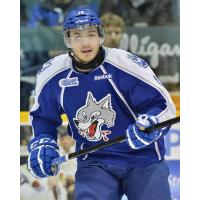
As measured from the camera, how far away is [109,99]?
67.4 inches

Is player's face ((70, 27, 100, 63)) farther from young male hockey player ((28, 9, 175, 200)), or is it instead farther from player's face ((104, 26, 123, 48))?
player's face ((104, 26, 123, 48))

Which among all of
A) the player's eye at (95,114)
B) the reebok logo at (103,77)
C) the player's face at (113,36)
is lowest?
the player's eye at (95,114)

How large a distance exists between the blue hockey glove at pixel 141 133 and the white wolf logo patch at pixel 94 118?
0.43 feet

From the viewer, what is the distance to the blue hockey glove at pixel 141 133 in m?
1.58

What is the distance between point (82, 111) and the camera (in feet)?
5.71

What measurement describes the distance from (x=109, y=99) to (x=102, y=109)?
4cm

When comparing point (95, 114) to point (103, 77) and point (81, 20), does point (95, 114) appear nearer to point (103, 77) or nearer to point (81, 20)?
point (103, 77)

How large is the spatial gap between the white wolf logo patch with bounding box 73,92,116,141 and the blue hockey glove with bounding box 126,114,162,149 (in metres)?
0.13

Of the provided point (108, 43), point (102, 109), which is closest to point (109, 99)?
point (102, 109)

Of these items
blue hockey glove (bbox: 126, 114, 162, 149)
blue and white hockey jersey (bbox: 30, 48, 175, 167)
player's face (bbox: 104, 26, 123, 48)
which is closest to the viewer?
blue hockey glove (bbox: 126, 114, 162, 149)

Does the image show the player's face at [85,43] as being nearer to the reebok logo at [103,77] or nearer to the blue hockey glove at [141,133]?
the reebok logo at [103,77]

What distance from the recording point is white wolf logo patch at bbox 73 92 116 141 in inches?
67.9

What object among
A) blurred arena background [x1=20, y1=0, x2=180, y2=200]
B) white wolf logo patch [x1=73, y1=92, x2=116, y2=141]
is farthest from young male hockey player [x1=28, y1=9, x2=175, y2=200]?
blurred arena background [x1=20, y1=0, x2=180, y2=200]

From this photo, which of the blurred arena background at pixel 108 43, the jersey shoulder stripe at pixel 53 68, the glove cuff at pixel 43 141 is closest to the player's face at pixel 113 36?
the blurred arena background at pixel 108 43
